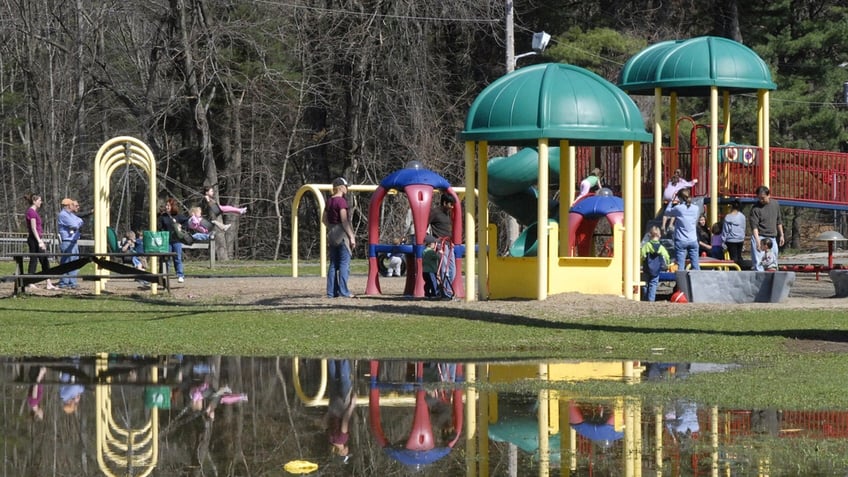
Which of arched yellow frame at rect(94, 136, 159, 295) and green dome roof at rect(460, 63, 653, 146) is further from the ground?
green dome roof at rect(460, 63, 653, 146)

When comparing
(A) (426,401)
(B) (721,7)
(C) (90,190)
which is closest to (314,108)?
(C) (90,190)

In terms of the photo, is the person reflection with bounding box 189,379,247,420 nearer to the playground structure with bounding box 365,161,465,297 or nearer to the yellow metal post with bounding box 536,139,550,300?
the yellow metal post with bounding box 536,139,550,300

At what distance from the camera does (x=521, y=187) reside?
84.7 feet

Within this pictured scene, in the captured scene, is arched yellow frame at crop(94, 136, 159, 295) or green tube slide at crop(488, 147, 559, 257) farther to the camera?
arched yellow frame at crop(94, 136, 159, 295)

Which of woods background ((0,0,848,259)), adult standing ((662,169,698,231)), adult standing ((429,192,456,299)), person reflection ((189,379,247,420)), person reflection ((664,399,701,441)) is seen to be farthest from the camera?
woods background ((0,0,848,259))

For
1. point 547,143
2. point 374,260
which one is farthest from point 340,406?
point 374,260

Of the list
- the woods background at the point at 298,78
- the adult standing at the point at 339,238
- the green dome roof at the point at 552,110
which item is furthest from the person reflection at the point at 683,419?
the woods background at the point at 298,78

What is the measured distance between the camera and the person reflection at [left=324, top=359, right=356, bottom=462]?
9125mm

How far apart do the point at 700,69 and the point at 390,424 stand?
912 inches

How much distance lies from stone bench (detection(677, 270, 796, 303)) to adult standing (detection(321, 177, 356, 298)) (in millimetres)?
5212

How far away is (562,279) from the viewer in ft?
71.8

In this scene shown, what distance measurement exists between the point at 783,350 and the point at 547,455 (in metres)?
6.88

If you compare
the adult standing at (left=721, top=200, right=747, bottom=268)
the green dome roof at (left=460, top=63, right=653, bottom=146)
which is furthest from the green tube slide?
the adult standing at (left=721, top=200, right=747, bottom=268)

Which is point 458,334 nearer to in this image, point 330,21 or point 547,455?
point 547,455
